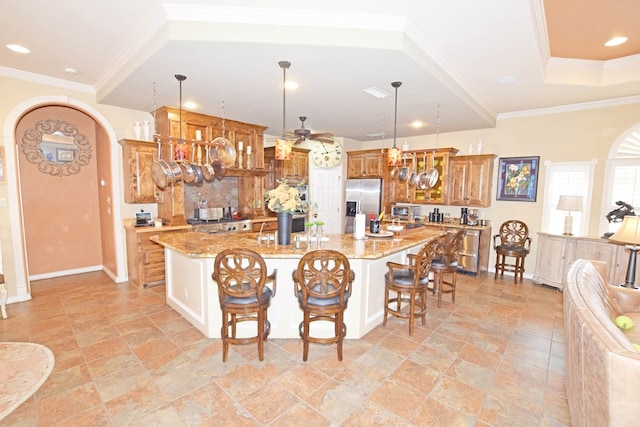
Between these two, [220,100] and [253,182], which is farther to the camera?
[253,182]

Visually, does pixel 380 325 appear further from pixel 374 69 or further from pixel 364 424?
pixel 374 69

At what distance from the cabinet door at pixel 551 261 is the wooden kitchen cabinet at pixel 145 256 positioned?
5.94 metres

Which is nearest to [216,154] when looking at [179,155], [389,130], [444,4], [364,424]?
[179,155]

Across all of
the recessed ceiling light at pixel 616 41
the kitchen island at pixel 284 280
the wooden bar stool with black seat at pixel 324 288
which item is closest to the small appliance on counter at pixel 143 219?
the kitchen island at pixel 284 280

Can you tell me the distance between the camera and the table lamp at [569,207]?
4551 millimetres

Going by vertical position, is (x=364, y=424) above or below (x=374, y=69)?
below

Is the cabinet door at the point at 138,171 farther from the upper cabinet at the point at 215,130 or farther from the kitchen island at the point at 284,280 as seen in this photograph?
the kitchen island at the point at 284,280

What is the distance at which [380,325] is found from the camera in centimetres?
336

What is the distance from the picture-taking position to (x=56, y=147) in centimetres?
475

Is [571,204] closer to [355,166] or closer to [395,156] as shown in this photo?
[395,156]

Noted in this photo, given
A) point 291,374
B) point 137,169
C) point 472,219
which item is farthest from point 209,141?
point 472,219

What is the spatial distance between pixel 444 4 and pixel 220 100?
299cm

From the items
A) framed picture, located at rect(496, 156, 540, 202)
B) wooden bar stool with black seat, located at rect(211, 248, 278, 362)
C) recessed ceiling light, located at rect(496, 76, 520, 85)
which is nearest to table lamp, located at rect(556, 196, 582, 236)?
framed picture, located at rect(496, 156, 540, 202)

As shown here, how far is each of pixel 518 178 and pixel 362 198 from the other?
120 inches
